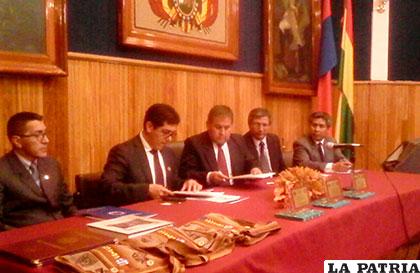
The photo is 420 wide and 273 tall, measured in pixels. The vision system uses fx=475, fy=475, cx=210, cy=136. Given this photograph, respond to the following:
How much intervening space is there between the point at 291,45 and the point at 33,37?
3.20 meters

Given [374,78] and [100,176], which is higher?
[374,78]

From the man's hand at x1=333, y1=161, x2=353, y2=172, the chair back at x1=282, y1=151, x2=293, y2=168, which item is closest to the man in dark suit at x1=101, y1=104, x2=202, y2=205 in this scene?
the man's hand at x1=333, y1=161, x2=353, y2=172

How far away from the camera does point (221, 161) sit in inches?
136

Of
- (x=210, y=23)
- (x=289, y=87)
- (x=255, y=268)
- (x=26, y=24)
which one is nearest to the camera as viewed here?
(x=255, y=268)

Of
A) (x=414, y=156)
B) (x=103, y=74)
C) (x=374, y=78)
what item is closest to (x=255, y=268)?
(x=103, y=74)

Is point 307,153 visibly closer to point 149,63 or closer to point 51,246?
point 149,63

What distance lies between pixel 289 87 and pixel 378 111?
4.89 feet

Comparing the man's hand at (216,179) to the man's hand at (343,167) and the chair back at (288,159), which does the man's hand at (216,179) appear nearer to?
the man's hand at (343,167)

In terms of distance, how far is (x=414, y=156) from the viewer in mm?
4543

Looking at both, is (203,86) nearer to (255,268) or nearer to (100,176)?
(100,176)

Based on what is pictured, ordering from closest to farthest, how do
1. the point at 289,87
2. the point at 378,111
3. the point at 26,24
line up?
the point at 26,24 < the point at 289,87 < the point at 378,111

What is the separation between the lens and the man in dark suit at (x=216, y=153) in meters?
3.29

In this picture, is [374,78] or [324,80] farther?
[374,78]

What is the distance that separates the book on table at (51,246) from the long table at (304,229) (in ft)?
0.10
